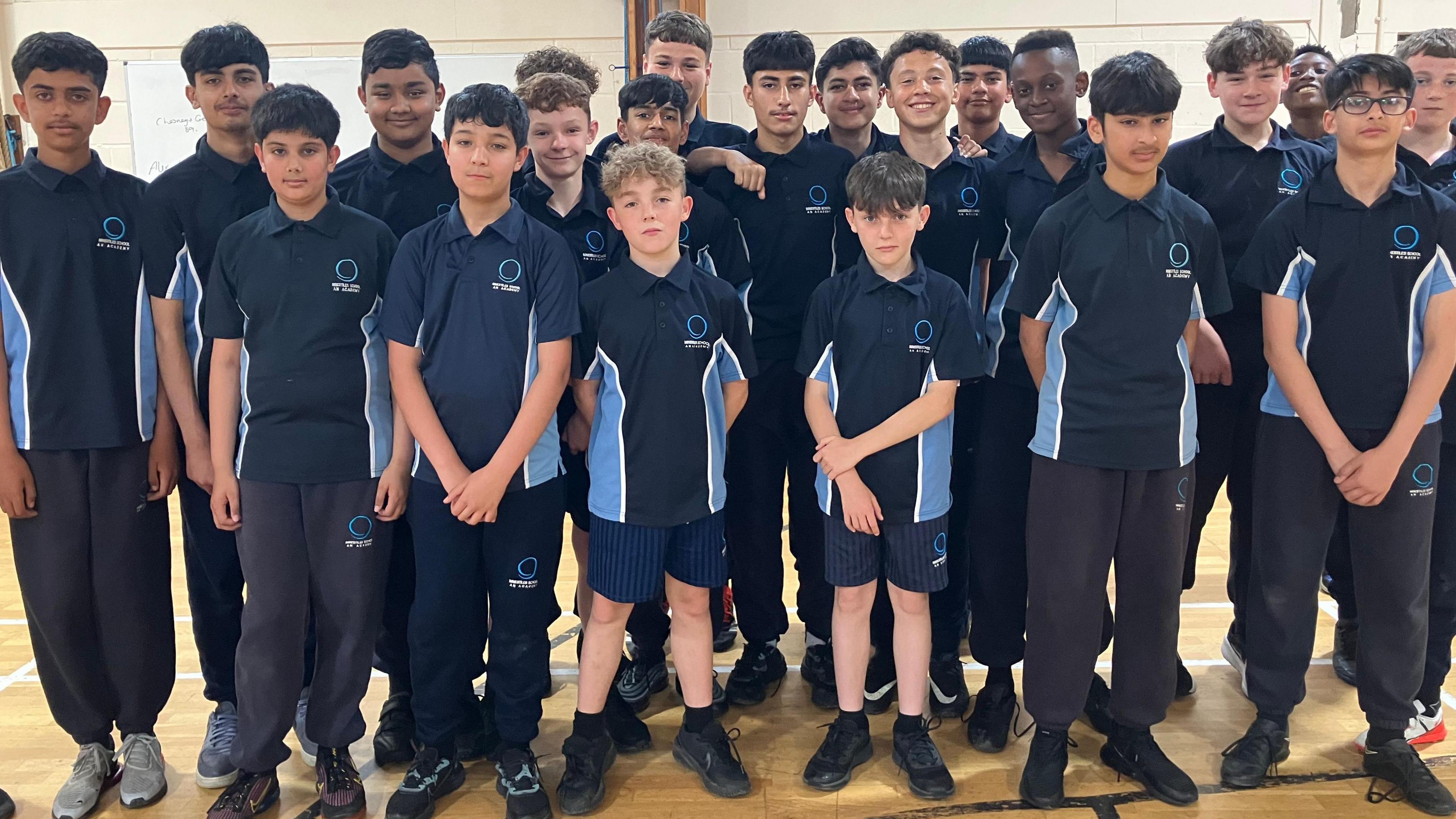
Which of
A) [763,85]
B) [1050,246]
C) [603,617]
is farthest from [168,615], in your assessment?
[1050,246]

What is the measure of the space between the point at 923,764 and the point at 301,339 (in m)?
1.72

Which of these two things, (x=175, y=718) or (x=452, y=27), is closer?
(x=175, y=718)

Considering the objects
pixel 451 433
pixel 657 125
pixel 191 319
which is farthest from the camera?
pixel 657 125

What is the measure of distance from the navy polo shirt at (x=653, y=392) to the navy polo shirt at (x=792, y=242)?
1.31 ft

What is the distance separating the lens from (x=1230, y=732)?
2.58m

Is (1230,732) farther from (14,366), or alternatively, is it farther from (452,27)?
(452,27)

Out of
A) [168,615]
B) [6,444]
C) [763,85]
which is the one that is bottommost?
[168,615]

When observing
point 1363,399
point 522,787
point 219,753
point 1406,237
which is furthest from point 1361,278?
point 219,753

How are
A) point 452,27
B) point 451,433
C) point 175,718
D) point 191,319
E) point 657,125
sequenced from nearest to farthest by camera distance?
point 451,433 < point 191,319 < point 657,125 < point 175,718 < point 452,27

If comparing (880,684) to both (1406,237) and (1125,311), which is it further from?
(1406,237)

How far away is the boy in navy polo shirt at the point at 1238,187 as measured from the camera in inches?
97.3

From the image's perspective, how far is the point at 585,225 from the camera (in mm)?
2465

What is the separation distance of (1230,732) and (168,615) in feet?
8.92

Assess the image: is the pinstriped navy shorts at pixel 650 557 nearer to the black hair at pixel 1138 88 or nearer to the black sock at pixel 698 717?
the black sock at pixel 698 717
